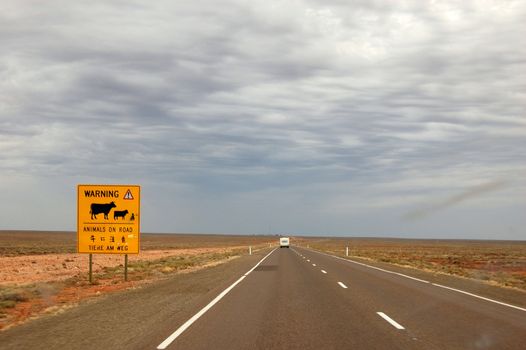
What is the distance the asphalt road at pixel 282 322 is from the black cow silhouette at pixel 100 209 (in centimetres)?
593

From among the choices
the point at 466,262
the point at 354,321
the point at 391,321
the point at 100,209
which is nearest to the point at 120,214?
the point at 100,209

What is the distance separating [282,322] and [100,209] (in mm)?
13484

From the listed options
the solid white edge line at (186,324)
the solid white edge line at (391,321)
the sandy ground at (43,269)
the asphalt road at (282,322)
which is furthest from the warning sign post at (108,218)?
the solid white edge line at (391,321)

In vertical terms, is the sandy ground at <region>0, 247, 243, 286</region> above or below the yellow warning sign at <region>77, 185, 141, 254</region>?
below

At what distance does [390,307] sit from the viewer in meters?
13.4

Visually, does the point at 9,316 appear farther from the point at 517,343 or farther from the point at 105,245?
the point at 517,343

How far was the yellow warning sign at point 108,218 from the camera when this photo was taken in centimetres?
2230

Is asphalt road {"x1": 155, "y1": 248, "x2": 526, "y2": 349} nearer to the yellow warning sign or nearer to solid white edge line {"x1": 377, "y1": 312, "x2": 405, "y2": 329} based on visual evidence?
solid white edge line {"x1": 377, "y1": 312, "x2": 405, "y2": 329}

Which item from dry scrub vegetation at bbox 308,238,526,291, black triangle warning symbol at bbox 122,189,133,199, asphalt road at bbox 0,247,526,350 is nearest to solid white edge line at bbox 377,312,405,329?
asphalt road at bbox 0,247,526,350

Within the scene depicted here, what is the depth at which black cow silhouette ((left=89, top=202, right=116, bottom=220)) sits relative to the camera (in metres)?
22.4

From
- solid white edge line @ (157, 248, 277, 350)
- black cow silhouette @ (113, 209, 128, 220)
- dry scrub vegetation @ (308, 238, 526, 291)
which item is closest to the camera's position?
solid white edge line @ (157, 248, 277, 350)

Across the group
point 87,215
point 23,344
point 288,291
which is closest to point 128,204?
point 87,215

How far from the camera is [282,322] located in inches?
435

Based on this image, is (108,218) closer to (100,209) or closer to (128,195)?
(100,209)
